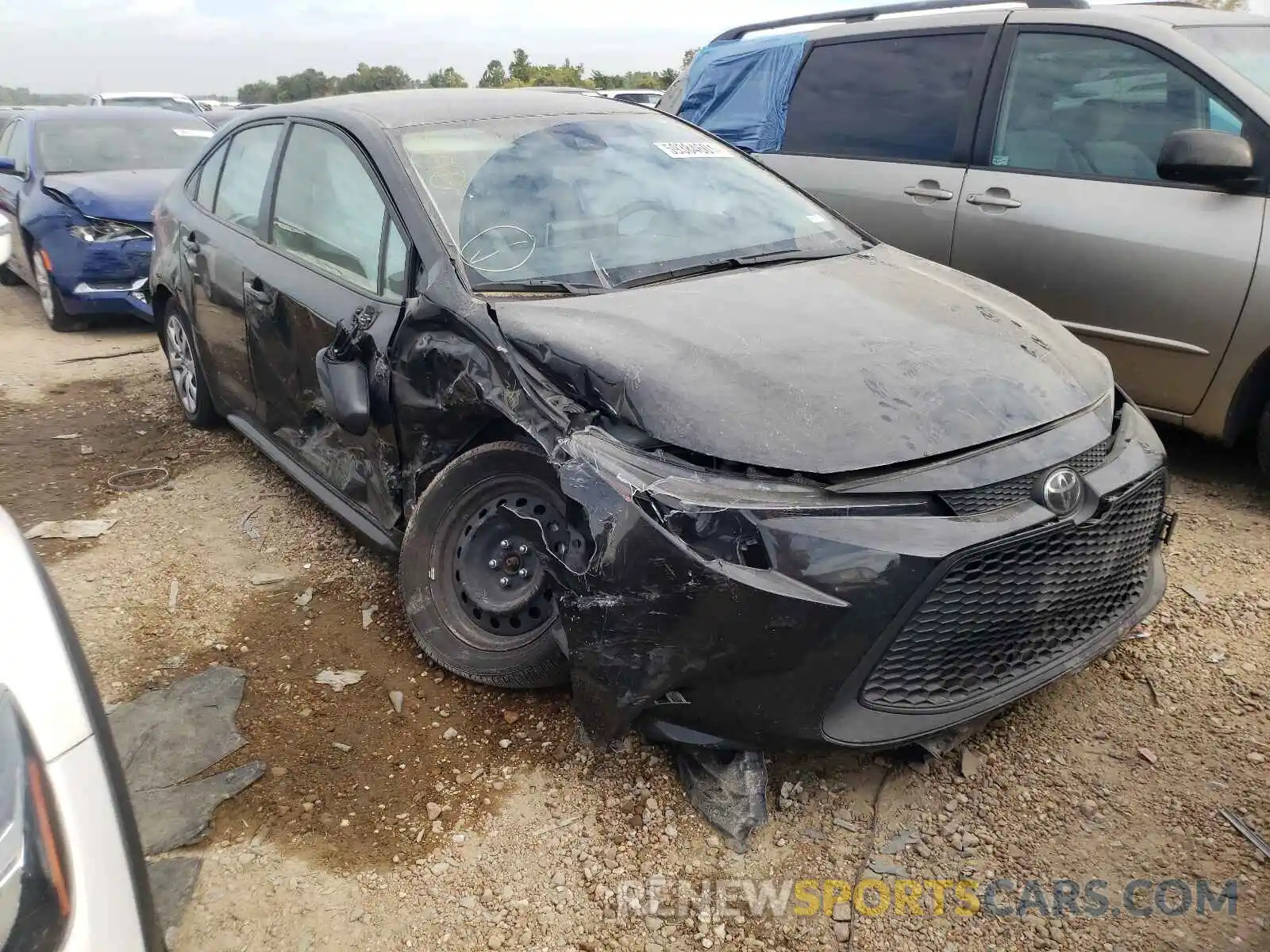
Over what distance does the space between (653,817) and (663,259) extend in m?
1.63

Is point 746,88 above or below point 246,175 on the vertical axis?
above

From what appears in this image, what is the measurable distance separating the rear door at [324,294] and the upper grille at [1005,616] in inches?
65.1

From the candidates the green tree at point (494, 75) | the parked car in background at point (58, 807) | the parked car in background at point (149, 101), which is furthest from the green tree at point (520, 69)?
the parked car in background at point (58, 807)

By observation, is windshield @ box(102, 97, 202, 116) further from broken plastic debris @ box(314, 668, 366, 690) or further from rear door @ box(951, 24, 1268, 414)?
broken plastic debris @ box(314, 668, 366, 690)

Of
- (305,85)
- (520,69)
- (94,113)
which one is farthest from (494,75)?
(94,113)

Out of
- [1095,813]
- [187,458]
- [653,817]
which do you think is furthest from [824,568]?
[187,458]

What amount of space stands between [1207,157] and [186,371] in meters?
4.64

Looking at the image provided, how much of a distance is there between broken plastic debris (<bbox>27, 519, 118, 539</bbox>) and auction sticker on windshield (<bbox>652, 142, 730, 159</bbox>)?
109 inches

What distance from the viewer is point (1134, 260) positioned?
369 cm

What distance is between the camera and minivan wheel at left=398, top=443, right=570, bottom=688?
102 inches

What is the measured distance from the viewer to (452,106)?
3324 mm

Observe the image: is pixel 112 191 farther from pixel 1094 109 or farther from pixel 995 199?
pixel 1094 109

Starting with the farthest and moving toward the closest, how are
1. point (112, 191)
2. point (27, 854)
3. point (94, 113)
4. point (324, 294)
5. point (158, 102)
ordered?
point (158, 102), point (94, 113), point (112, 191), point (324, 294), point (27, 854)

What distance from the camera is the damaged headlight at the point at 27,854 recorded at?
45.7 inches
